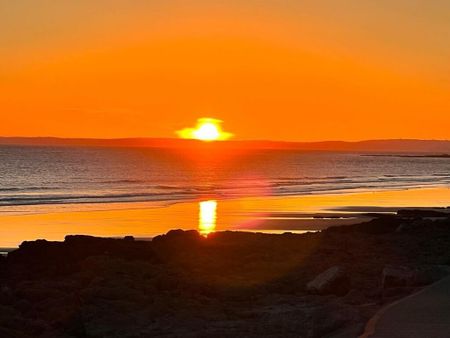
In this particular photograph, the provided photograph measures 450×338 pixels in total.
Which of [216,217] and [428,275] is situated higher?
[216,217]

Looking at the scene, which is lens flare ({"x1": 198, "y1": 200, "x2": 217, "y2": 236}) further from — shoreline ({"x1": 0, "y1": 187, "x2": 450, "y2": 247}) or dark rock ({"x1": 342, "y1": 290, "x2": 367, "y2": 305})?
dark rock ({"x1": 342, "y1": 290, "x2": 367, "y2": 305})

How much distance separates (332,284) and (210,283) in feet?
9.99

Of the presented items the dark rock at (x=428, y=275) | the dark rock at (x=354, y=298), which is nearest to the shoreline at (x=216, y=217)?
the dark rock at (x=354, y=298)

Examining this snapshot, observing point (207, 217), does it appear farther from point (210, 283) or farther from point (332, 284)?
point (332, 284)

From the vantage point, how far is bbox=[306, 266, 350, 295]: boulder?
18344 millimetres

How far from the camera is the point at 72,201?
192 feet

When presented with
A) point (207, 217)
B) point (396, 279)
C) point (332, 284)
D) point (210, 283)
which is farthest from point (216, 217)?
point (396, 279)

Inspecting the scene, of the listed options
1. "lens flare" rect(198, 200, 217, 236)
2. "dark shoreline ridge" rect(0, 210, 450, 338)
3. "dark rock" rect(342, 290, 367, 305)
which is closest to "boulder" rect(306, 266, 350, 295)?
"dark shoreline ridge" rect(0, 210, 450, 338)

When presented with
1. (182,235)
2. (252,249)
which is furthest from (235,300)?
(182,235)

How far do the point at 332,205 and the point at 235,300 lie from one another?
3732 centimetres

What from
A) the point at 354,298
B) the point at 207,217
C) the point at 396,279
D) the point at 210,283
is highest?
the point at 207,217

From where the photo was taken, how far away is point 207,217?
44.4m

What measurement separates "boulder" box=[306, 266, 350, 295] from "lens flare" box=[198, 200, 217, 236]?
42.0 ft

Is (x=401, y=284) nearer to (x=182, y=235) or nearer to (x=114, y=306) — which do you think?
(x=114, y=306)
